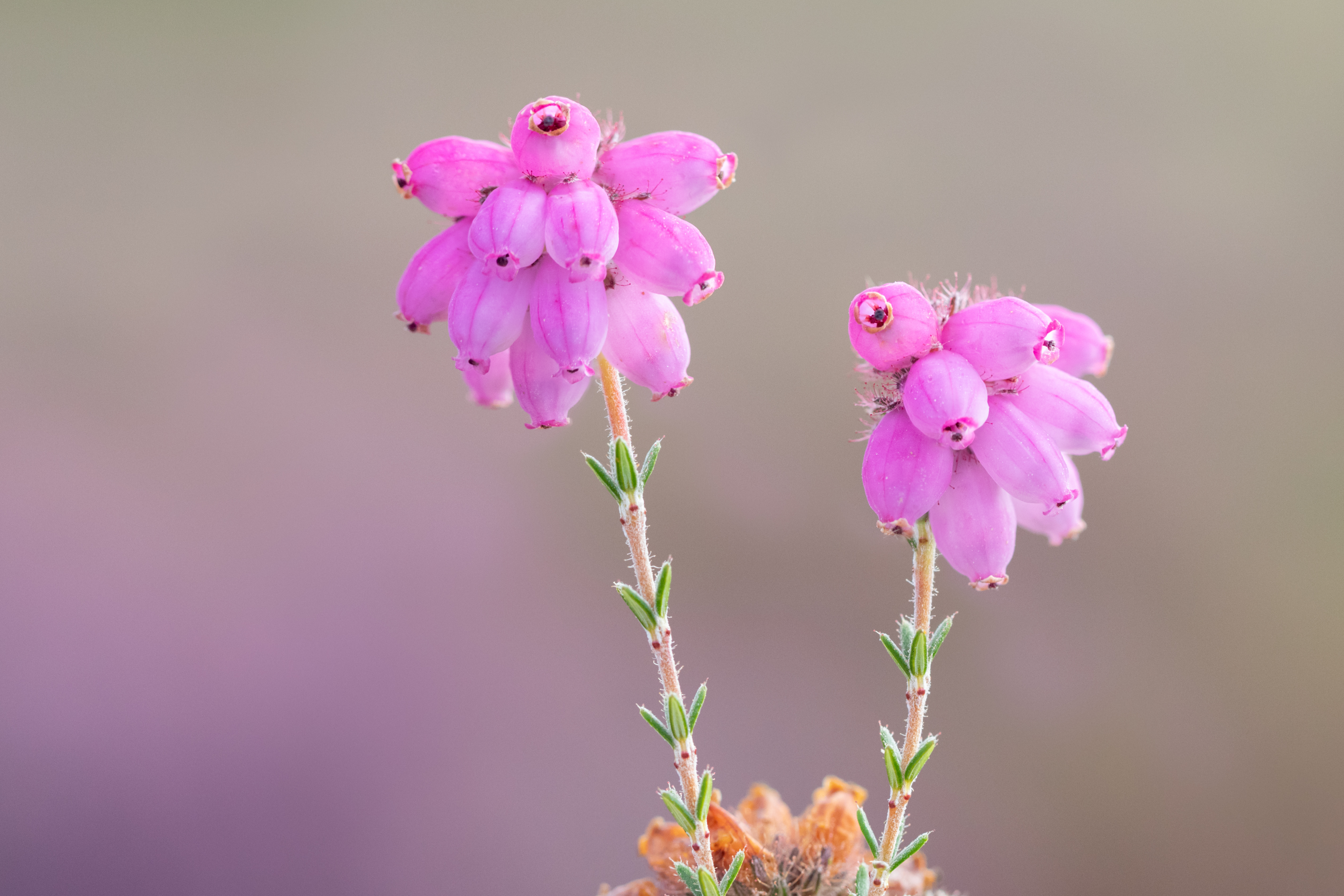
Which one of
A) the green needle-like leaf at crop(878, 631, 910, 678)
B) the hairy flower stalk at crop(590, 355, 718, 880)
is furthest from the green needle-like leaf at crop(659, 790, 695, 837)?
the green needle-like leaf at crop(878, 631, 910, 678)

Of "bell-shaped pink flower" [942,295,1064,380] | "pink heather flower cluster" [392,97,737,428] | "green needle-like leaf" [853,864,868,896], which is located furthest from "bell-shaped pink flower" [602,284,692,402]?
"green needle-like leaf" [853,864,868,896]

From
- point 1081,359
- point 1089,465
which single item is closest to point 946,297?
point 1081,359

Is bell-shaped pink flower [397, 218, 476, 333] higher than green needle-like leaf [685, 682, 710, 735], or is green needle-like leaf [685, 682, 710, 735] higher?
bell-shaped pink flower [397, 218, 476, 333]

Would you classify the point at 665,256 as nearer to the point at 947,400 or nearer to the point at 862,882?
the point at 947,400

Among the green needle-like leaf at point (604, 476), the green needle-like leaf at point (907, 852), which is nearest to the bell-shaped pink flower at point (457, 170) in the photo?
the green needle-like leaf at point (604, 476)

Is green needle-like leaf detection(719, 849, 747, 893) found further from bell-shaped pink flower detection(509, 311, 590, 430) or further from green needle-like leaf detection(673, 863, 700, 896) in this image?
bell-shaped pink flower detection(509, 311, 590, 430)

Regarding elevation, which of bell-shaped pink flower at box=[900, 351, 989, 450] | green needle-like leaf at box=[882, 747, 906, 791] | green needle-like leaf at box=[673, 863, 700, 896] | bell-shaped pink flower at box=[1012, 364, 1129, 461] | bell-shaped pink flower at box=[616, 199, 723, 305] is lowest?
green needle-like leaf at box=[673, 863, 700, 896]

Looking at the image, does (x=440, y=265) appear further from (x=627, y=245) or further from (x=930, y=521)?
(x=930, y=521)
